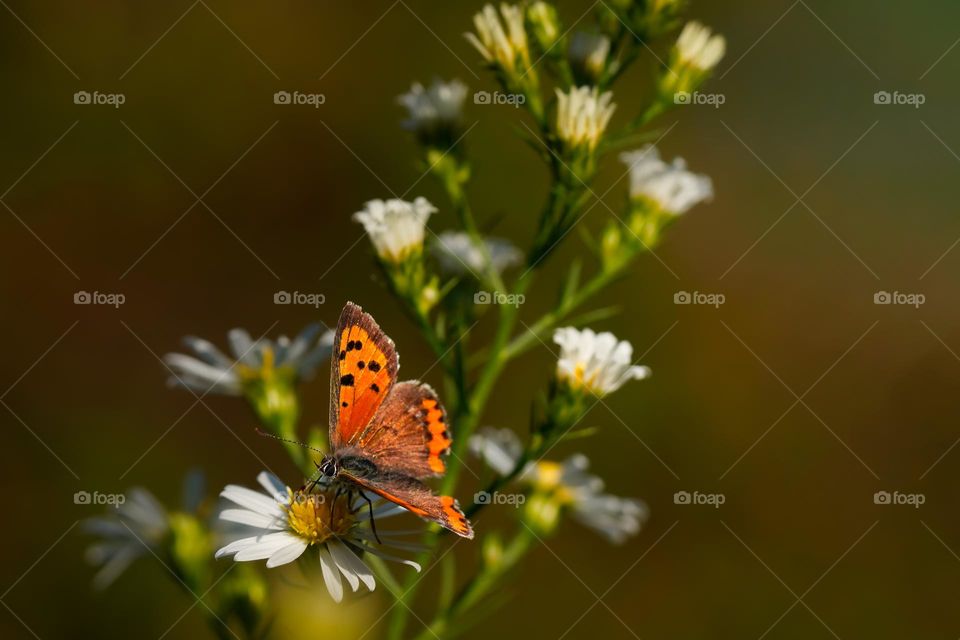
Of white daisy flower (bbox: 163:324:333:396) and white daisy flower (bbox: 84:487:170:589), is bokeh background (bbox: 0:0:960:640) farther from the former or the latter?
white daisy flower (bbox: 163:324:333:396)

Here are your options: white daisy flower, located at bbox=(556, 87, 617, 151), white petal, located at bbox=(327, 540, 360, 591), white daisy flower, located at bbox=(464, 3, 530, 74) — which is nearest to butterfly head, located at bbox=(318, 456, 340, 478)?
white petal, located at bbox=(327, 540, 360, 591)

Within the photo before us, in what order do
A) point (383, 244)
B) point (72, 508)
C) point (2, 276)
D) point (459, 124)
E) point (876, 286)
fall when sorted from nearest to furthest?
point (383, 244) → point (459, 124) → point (72, 508) → point (2, 276) → point (876, 286)

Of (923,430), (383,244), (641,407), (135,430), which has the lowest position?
(135,430)

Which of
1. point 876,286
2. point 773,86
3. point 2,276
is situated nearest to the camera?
point 2,276

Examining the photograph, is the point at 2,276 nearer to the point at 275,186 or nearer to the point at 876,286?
the point at 275,186

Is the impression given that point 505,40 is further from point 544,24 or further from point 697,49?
point 697,49

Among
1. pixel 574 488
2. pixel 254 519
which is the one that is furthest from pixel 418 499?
pixel 574 488

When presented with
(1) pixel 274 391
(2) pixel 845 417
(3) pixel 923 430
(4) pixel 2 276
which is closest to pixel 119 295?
(4) pixel 2 276
